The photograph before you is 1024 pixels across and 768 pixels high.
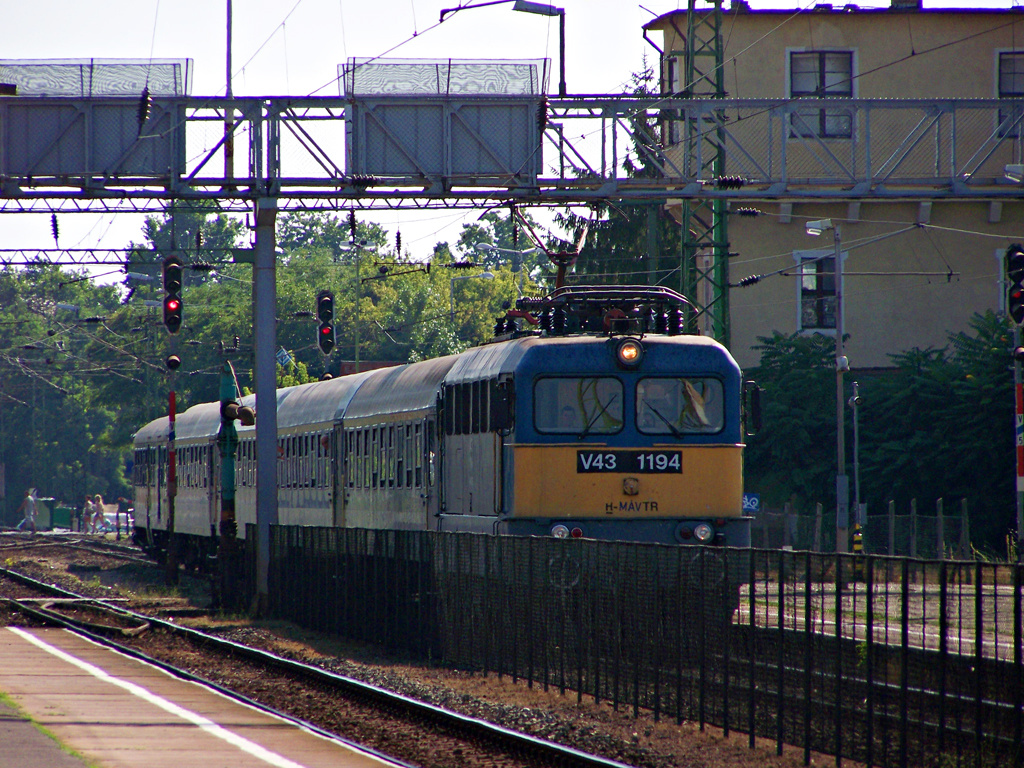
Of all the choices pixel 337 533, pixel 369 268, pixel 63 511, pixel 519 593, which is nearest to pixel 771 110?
pixel 337 533

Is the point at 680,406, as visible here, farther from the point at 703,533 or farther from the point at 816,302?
the point at 816,302

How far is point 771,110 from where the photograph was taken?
23.2 meters

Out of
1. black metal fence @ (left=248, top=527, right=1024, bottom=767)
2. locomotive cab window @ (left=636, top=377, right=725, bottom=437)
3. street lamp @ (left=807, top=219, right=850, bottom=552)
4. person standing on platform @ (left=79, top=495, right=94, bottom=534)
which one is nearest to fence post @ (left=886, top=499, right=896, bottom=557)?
street lamp @ (left=807, top=219, right=850, bottom=552)

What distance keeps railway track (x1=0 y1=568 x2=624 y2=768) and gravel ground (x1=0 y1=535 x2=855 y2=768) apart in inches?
15.2

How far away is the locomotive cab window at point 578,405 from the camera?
16234 millimetres

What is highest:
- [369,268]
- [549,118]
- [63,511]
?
[369,268]

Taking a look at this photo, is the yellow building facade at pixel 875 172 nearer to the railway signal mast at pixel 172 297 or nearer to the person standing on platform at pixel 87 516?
the railway signal mast at pixel 172 297

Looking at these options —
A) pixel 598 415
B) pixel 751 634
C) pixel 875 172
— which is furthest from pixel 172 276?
pixel 875 172

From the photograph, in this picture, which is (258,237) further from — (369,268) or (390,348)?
(369,268)

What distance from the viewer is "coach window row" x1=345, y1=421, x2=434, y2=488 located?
20.1 metres

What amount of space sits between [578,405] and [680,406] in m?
1.09

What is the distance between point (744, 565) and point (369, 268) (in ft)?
294

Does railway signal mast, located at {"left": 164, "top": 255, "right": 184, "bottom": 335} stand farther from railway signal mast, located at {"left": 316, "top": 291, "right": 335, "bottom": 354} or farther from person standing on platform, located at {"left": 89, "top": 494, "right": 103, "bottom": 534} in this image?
person standing on platform, located at {"left": 89, "top": 494, "right": 103, "bottom": 534}

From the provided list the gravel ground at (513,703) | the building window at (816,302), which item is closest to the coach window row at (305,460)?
the gravel ground at (513,703)
